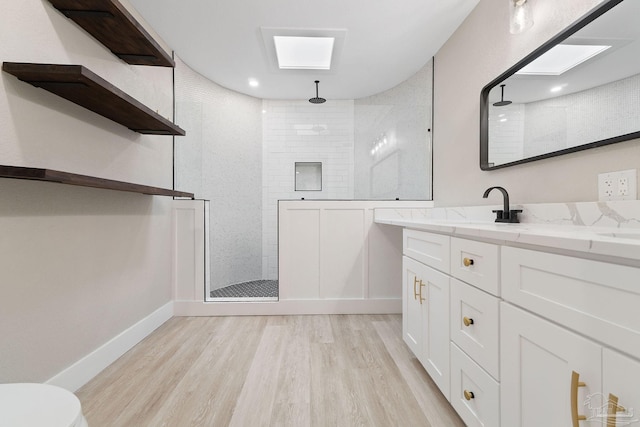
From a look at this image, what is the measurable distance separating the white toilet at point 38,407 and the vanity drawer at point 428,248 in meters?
1.37

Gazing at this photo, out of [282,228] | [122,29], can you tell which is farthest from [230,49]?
[282,228]

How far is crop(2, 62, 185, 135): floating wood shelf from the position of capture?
3.88 feet

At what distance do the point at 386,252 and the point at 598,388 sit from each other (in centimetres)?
218

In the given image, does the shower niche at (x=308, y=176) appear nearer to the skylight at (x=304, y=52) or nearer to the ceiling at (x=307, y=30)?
the ceiling at (x=307, y=30)

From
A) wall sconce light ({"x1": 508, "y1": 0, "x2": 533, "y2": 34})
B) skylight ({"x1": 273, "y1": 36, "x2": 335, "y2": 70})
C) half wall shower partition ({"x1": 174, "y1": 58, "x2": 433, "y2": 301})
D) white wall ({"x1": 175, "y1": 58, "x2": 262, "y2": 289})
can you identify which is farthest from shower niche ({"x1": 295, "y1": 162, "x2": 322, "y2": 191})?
wall sconce light ({"x1": 508, "y1": 0, "x2": 533, "y2": 34})

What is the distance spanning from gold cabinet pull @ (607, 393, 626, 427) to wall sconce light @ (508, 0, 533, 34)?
174 cm

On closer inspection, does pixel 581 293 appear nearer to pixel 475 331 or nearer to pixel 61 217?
pixel 475 331

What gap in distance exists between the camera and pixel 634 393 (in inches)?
23.5

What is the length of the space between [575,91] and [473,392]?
4.39 feet

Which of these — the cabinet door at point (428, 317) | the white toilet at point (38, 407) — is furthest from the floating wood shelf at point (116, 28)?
the cabinet door at point (428, 317)

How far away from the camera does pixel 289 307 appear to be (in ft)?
9.23

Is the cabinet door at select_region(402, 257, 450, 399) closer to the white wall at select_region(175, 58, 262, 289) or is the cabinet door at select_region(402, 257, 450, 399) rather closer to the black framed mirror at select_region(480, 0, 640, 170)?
the black framed mirror at select_region(480, 0, 640, 170)

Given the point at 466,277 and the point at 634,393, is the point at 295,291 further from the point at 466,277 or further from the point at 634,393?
the point at 634,393

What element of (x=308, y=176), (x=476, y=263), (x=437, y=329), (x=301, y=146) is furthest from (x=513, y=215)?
(x=301, y=146)
